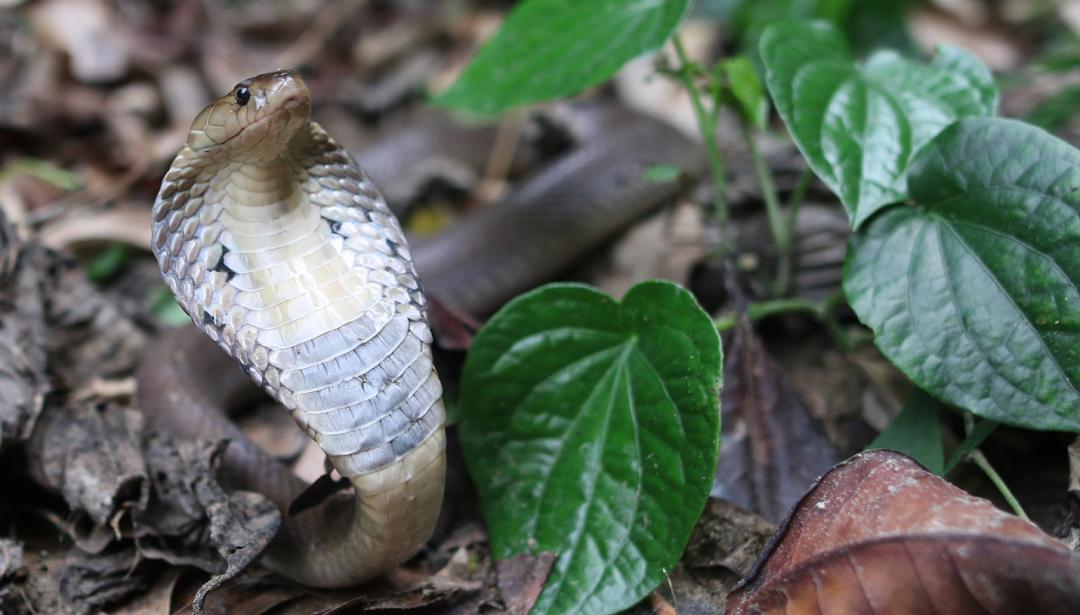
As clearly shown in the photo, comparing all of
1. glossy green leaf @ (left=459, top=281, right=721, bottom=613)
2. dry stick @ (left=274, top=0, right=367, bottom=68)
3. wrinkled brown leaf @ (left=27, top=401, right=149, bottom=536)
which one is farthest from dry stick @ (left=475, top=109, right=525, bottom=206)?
glossy green leaf @ (left=459, top=281, right=721, bottom=613)

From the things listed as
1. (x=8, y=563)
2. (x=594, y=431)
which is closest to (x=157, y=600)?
(x=8, y=563)

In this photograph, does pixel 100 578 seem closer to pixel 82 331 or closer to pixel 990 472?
pixel 82 331

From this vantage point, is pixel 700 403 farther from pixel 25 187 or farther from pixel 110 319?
pixel 25 187

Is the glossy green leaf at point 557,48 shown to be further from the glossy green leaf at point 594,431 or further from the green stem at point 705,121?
the glossy green leaf at point 594,431

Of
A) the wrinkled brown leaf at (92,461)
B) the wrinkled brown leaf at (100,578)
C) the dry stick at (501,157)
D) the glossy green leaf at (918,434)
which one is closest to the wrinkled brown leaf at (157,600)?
the wrinkled brown leaf at (100,578)

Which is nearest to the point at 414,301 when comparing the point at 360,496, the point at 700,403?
the point at 360,496

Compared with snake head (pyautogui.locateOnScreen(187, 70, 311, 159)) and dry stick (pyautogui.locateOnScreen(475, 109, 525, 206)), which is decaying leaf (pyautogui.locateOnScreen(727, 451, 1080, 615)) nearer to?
snake head (pyautogui.locateOnScreen(187, 70, 311, 159))
